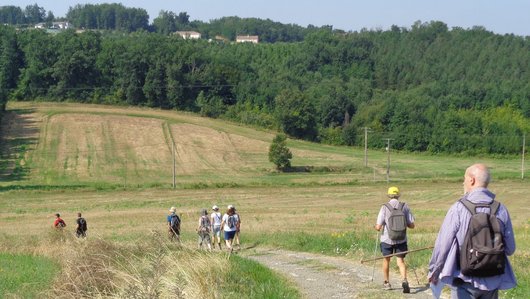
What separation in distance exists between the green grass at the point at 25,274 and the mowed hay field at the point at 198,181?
3.32 m

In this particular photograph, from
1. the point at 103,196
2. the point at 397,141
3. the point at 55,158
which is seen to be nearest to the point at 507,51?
the point at 397,141

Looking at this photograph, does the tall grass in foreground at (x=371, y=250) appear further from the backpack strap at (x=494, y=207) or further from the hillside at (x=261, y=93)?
the hillside at (x=261, y=93)

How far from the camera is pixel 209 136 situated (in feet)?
276

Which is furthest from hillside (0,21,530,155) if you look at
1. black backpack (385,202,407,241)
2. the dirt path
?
black backpack (385,202,407,241)

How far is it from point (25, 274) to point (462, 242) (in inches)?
484

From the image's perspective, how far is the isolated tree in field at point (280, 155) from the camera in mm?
73500

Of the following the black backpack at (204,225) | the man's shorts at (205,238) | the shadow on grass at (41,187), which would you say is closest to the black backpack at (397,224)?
the man's shorts at (205,238)

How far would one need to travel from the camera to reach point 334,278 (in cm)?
1358

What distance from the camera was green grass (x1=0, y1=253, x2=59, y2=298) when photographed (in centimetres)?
1441

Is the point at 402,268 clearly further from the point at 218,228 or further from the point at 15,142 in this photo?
the point at 15,142

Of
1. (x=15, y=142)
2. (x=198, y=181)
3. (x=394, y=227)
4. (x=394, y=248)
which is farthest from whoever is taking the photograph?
(x=15, y=142)

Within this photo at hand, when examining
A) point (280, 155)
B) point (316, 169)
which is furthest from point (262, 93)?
point (280, 155)

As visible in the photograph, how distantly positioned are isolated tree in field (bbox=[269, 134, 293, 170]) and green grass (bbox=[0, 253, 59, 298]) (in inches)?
2049

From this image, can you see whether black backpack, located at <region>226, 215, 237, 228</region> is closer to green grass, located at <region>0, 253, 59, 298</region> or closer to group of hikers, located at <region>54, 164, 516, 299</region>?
green grass, located at <region>0, 253, 59, 298</region>
